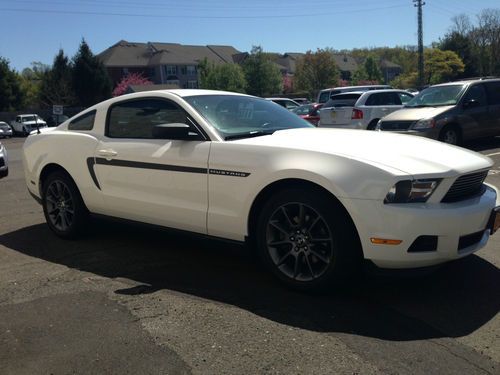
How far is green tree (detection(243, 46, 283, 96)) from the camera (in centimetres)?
6694

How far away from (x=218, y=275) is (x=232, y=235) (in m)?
0.45

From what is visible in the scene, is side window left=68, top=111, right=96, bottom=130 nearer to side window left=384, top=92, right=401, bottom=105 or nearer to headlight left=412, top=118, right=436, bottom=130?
headlight left=412, top=118, right=436, bottom=130

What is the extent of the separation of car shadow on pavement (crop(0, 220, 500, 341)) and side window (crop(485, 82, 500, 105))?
28.7 feet

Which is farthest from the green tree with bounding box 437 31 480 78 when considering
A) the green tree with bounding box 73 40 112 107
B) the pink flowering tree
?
the green tree with bounding box 73 40 112 107

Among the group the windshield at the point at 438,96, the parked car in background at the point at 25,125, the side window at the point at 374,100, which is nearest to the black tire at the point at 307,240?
the windshield at the point at 438,96

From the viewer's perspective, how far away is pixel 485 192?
12.7ft

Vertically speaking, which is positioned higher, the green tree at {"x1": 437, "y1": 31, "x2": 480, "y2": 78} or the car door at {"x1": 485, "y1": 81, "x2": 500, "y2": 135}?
the green tree at {"x1": 437, "y1": 31, "x2": 480, "y2": 78}

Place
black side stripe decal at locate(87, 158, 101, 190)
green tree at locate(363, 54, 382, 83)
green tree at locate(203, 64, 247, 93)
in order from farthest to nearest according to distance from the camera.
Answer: green tree at locate(363, 54, 382, 83)
green tree at locate(203, 64, 247, 93)
black side stripe decal at locate(87, 158, 101, 190)

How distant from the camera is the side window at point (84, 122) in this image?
526 cm

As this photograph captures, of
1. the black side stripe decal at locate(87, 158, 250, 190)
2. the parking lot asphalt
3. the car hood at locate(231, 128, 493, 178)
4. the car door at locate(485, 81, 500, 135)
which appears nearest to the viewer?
the parking lot asphalt

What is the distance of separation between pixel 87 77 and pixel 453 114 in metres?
50.7

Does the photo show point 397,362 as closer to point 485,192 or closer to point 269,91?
point 485,192

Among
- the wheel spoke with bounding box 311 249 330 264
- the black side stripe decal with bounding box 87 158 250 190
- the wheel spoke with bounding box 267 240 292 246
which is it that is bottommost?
the wheel spoke with bounding box 311 249 330 264

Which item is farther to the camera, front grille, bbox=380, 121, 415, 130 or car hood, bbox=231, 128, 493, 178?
front grille, bbox=380, 121, 415, 130
